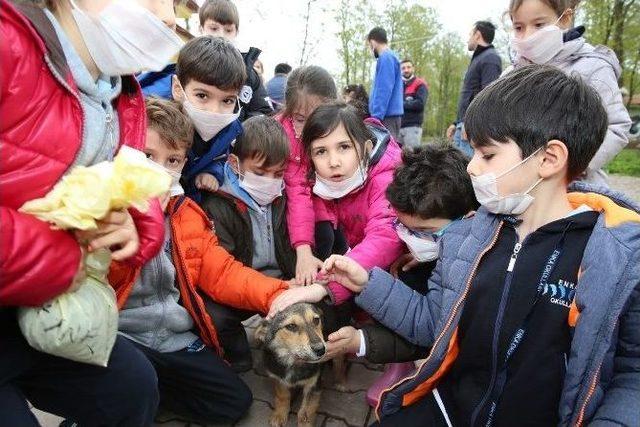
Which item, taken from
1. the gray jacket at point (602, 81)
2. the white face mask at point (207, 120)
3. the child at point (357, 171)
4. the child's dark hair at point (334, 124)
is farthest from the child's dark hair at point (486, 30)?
the white face mask at point (207, 120)

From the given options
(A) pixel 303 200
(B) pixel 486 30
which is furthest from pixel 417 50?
(A) pixel 303 200

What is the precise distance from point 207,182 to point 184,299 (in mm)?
721

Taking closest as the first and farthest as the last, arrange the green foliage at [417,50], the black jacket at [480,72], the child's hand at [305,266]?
the child's hand at [305,266], the black jacket at [480,72], the green foliage at [417,50]

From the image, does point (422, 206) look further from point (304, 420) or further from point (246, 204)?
point (304, 420)

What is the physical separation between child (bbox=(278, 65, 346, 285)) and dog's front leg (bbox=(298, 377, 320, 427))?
59 centimetres

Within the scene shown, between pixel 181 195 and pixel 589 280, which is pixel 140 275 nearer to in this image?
pixel 181 195

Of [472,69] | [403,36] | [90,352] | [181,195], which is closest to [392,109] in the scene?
[472,69]

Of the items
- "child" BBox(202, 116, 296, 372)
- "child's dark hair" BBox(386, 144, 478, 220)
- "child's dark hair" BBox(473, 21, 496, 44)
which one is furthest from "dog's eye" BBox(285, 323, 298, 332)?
"child's dark hair" BBox(473, 21, 496, 44)

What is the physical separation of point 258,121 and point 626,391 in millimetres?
2300

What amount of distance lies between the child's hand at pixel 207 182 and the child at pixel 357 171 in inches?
24.8

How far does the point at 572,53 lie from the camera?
2916mm

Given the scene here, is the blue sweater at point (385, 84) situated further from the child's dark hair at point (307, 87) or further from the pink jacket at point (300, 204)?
the pink jacket at point (300, 204)

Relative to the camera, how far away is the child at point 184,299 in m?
2.29

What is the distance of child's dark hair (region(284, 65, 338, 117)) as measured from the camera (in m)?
3.54
